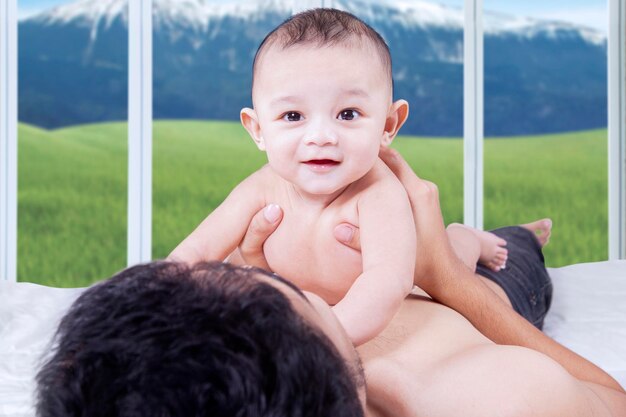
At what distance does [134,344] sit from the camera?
0.61 metres

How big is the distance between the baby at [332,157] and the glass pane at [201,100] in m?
5.28

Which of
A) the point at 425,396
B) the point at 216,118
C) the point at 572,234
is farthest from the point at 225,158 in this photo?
the point at 425,396

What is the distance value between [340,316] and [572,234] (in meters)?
6.09

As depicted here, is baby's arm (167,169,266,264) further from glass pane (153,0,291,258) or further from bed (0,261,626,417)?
glass pane (153,0,291,258)

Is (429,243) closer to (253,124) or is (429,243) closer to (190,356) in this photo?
(253,124)

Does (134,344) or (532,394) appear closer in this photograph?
(134,344)

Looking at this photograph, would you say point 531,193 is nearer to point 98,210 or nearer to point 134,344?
point 98,210

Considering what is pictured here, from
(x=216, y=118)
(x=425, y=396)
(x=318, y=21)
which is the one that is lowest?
(x=425, y=396)

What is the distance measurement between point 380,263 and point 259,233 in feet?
0.93

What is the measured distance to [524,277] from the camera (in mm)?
1938

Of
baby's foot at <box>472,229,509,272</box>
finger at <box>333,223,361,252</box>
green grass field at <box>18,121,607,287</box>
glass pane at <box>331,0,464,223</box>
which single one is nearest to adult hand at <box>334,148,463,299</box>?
finger at <box>333,223,361,252</box>

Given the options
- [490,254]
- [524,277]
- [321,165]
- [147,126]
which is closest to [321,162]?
[321,165]

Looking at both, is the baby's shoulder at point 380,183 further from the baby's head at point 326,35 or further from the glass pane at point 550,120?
the glass pane at point 550,120

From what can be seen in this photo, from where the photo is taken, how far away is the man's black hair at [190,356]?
587 mm
